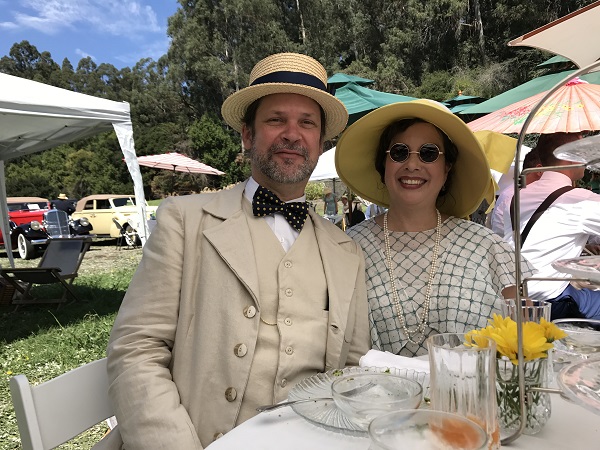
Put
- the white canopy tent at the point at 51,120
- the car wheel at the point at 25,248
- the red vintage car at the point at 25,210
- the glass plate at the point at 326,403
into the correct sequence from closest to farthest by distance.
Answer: the glass plate at the point at 326,403, the white canopy tent at the point at 51,120, the car wheel at the point at 25,248, the red vintage car at the point at 25,210

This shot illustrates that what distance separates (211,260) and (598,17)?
3.12 m

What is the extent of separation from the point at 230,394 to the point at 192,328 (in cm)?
28

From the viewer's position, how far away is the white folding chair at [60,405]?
130 centimetres

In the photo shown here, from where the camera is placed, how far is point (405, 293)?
203cm

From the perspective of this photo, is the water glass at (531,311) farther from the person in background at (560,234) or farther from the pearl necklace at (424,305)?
the person in background at (560,234)

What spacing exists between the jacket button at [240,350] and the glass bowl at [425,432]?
0.87 meters

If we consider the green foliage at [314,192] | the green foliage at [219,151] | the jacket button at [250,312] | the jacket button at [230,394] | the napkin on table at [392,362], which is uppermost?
the green foliage at [219,151]

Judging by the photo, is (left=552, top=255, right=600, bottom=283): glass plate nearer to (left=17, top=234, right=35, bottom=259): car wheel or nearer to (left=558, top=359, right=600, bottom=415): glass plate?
(left=558, top=359, right=600, bottom=415): glass plate

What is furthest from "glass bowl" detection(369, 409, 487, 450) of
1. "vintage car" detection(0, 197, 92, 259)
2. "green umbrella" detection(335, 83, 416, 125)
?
"vintage car" detection(0, 197, 92, 259)

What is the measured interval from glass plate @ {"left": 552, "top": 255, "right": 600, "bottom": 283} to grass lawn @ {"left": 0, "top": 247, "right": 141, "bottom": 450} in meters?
3.23

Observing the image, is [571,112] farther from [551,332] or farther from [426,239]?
[551,332]

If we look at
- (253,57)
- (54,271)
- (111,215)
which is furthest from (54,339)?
(253,57)

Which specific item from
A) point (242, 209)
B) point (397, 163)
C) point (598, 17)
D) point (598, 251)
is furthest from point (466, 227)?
point (598, 17)

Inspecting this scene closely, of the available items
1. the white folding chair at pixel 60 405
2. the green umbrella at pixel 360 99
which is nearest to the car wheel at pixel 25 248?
the green umbrella at pixel 360 99
